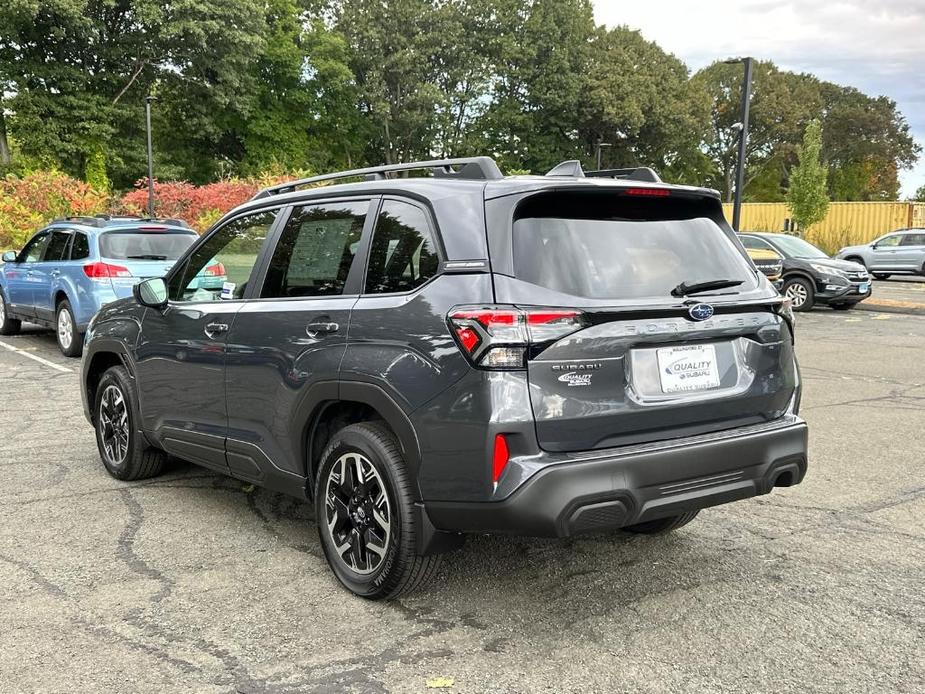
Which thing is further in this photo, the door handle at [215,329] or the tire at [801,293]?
the tire at [801,293]

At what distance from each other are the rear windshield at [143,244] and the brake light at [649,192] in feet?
26.5

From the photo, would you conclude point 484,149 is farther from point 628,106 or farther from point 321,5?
point 321,5

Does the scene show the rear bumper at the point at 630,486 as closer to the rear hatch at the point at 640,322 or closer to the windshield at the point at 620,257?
the rear hatch at the point at 640,322

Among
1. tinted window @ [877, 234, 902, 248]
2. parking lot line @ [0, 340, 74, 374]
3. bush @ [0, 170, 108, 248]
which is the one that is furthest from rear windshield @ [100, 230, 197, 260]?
tinted window @ [877, 234, 902, 248]

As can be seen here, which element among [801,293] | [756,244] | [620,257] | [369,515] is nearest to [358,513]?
[369,515]

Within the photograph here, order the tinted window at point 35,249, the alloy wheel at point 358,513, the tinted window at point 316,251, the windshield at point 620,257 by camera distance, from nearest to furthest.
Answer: the windshield at point 620,257 < the alloy wheel at point 358,513 < the tinted window at point 316,251 < the tinted window at point 35,249

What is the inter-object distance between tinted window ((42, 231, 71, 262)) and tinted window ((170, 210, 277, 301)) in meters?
7.03

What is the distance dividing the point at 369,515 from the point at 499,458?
777mm

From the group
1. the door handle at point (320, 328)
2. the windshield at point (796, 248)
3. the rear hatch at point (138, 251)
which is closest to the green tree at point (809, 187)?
the windshield at point (796, 248)

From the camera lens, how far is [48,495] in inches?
198

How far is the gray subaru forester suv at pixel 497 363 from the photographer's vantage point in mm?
2984

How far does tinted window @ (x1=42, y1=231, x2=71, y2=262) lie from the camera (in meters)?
10.9

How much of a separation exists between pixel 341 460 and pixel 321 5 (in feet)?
190

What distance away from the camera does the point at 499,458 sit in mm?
2967
